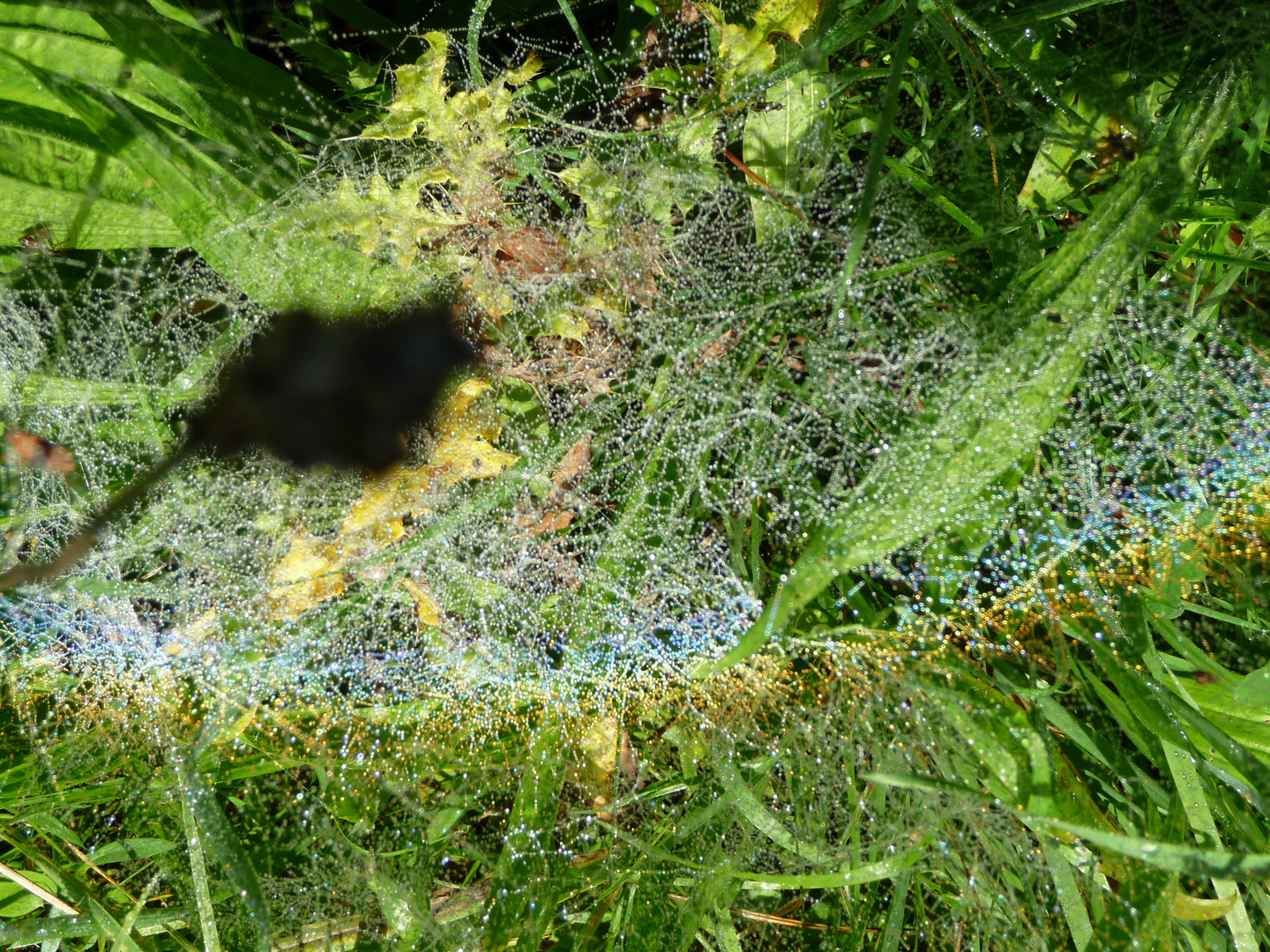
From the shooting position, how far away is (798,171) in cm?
119

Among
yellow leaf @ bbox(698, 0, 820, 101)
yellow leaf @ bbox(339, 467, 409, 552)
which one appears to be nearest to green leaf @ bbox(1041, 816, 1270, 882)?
yellow leaf @ bbox(339, 467, 409, 552)

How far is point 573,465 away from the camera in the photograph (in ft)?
3.97

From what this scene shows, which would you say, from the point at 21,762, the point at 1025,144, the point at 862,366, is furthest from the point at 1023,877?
the point at 21,762

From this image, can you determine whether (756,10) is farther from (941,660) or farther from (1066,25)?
(941,660)

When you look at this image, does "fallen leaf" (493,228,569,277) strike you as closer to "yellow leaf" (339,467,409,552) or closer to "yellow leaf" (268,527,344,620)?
"yellow leaf" (339,467,409,552)

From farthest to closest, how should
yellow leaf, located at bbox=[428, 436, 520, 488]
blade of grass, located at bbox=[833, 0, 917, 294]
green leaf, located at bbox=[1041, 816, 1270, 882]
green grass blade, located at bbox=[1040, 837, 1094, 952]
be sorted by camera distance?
yellow leaf, located at bbox=[428, 436, 520, 488] → green grass blade, located at bbox=[1040, 837, 1094, 952] → blade of grass, located at bbox=[833, 0, 917, 294] → green leaf, located at bbox=[1041, 816, 1270, 882]

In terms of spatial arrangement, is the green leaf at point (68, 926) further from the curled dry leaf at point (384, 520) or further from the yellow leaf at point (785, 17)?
the yellow leaf at point (785, 17)

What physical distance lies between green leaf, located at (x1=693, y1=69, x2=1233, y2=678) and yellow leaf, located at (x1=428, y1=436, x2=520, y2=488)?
50cm

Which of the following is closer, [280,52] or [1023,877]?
[1023,877]

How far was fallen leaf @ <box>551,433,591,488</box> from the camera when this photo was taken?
1210 mm

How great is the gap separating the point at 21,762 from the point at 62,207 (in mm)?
994

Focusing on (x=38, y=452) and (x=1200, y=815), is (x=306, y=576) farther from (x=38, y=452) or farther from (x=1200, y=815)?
(x=1200, y=815)

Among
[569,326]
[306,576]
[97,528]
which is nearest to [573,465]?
[569,326]

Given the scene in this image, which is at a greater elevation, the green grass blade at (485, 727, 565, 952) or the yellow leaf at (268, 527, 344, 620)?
the yellow leaf at (268, 527, 344, 620)
